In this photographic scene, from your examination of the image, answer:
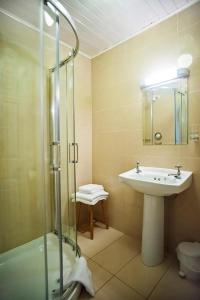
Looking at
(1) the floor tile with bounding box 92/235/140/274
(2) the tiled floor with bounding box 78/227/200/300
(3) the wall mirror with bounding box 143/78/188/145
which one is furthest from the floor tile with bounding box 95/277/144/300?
(3) the wall mirror with bounding box 143/78/188/145

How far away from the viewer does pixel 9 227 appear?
161 cm

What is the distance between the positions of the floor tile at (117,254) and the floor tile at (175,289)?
35 centimetres

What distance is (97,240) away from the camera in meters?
1.90

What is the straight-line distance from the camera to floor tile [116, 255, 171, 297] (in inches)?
50.2

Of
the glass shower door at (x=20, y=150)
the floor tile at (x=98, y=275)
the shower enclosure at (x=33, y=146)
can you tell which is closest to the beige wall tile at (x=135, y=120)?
the shower enclosure at (x=33, y=146)

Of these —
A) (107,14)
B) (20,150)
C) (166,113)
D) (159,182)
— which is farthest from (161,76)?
(20,150)

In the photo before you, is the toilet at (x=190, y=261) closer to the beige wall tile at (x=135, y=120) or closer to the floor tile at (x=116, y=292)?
the beige wall tile at (x=135, y=120)

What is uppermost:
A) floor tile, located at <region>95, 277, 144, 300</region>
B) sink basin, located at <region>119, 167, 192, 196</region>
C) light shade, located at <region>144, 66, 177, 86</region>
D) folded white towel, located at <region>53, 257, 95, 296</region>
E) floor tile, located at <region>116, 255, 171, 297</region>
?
light shade, located at <region>144, 66, 177, 86</region>

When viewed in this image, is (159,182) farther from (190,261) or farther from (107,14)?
(107,14)

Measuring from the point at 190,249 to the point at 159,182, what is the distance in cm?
66

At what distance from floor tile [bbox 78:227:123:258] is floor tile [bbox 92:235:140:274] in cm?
6

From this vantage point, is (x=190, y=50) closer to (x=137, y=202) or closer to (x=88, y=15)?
(x=88, y=15)

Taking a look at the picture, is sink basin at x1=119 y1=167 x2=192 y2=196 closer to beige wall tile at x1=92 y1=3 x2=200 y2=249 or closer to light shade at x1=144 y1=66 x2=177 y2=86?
beige wall tile at x1=92 y1=3 x2=200 y2=249

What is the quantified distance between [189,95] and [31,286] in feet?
6.58
